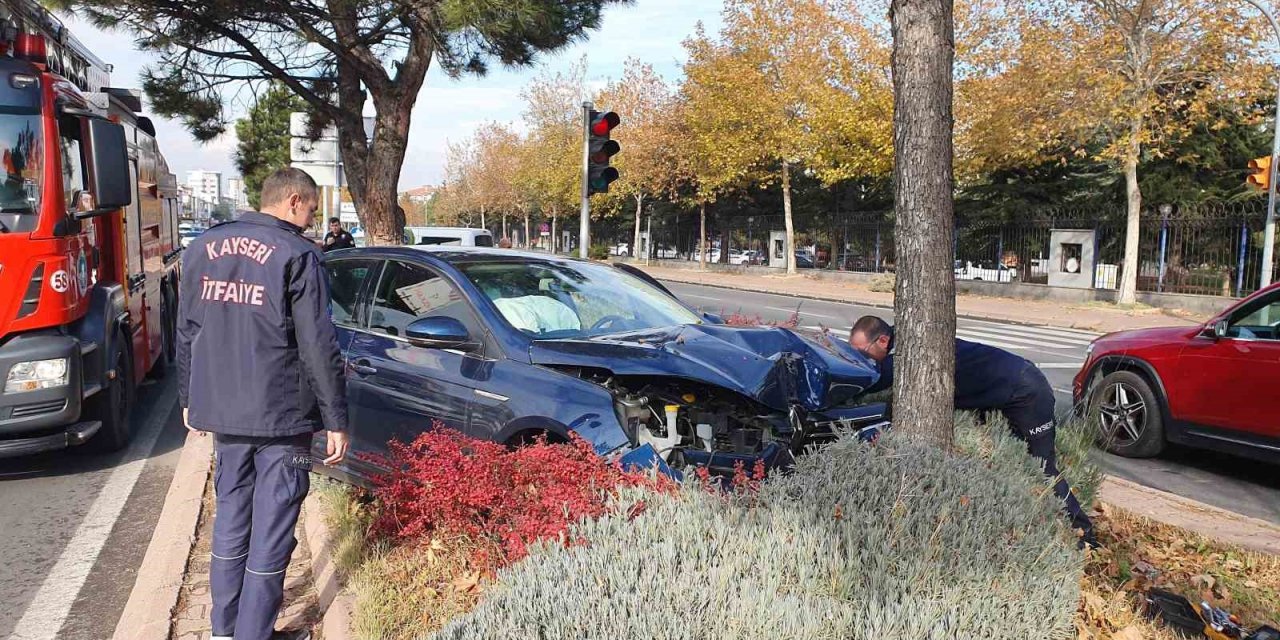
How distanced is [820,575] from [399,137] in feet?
34.0

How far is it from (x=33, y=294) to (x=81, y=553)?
1873mm

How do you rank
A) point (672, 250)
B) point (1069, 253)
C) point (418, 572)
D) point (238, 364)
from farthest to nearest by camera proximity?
point (672, 250) → point (1069, 253) → point (418, 572) → point (238, 364)

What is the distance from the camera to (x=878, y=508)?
3.00 m

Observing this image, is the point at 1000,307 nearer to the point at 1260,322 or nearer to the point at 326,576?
the point at 1260,322

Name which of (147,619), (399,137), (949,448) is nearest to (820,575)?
(949,448)

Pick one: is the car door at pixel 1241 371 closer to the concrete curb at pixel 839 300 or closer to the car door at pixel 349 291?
the car door at pixel 349 291

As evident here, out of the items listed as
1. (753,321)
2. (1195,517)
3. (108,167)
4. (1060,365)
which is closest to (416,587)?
(753,321)

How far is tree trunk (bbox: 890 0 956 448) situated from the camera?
3898 millimetres

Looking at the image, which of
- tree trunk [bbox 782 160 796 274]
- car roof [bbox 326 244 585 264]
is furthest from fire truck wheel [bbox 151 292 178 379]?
tree trunk [bbox 782 160 796 274]

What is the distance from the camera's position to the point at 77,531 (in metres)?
5.21

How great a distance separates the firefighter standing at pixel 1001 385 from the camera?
458 cm

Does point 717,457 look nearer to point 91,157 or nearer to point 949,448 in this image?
point 949,448

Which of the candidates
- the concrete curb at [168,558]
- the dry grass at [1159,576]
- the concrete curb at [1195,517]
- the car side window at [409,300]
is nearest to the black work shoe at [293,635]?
the concrete curb at [168,558]

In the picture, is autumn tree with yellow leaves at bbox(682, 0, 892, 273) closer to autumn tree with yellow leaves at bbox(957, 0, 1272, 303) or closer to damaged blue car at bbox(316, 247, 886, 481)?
autumn tree with yellow leaves at bbox(957, 0, 1272, 303)
